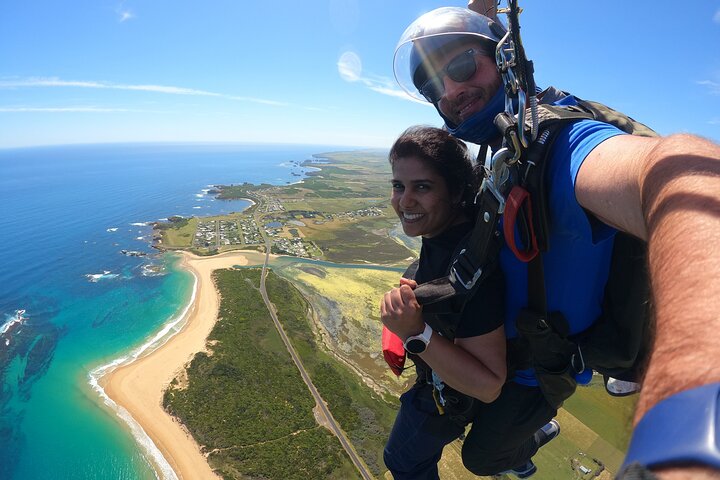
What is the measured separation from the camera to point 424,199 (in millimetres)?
2098

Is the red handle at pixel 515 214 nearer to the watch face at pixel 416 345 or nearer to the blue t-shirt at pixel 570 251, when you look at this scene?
the blue t-shirt at pixel 570 251

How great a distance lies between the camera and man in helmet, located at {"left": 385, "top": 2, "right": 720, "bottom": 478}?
19.1 inches

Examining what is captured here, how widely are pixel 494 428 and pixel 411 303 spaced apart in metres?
1.25

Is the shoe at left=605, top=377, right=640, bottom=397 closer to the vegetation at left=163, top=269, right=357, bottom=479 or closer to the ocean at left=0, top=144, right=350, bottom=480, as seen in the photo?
the vegetation at left=163, top=269, right=357, bottom=479

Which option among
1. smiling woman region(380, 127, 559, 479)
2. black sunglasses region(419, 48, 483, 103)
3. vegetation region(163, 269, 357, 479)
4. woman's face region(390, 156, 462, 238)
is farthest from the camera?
vegetation region(163, 269, 357, 479)

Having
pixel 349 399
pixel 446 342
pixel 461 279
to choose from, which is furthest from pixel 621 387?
pixel 349 399

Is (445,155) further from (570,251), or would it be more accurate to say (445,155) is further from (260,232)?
(260,232)

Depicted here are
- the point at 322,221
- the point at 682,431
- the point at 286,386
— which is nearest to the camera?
the point at 682,431

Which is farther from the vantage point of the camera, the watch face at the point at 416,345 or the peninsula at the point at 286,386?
the peninsula at the point at 286,386

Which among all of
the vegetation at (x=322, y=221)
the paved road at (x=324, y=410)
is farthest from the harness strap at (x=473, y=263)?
the vegetation at (x=322, y=221)

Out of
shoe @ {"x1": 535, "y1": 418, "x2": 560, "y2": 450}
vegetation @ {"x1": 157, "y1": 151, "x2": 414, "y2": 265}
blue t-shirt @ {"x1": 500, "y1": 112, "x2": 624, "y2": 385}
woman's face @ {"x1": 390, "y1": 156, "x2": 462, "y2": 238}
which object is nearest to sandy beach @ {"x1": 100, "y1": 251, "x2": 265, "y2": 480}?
vegetation @ {"x1": 157, "y1": 151, "x2": 414, "y2": 265}

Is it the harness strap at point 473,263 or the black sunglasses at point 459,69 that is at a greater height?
the black sunglasses at point 459,69

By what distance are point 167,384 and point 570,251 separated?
22.2 m

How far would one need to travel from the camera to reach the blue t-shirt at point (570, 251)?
131cm
